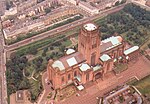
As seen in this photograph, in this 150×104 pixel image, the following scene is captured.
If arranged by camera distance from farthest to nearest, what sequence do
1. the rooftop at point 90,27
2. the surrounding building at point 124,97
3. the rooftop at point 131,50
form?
the rooftop at point 131,50 → the surrounding building at point 124,97 → the rooftop at point 90,27

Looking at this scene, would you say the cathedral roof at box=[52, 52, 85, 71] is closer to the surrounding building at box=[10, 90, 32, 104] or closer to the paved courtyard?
the paved courtyard

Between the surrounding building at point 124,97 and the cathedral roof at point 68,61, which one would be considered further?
the cathedral roof at point 68,61

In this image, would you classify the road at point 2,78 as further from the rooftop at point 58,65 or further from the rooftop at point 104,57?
the rooftop at point 104,57

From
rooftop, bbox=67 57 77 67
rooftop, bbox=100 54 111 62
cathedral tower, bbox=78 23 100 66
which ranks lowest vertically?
rooftop, bbox=100 54 111 62

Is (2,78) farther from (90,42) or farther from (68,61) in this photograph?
(90,42)

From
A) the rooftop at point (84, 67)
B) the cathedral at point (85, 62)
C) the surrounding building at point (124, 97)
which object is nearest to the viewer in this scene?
the surrounding building at point (124, 97)

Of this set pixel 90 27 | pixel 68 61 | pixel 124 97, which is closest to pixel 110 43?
pixel 90 27

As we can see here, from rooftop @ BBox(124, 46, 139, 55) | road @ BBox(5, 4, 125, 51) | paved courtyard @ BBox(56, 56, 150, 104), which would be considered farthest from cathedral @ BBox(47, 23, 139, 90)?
road @ BBox(5, 4, 125, 51)

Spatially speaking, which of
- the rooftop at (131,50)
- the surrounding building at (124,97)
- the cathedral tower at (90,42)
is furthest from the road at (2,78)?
the rooftop at (131,50)
